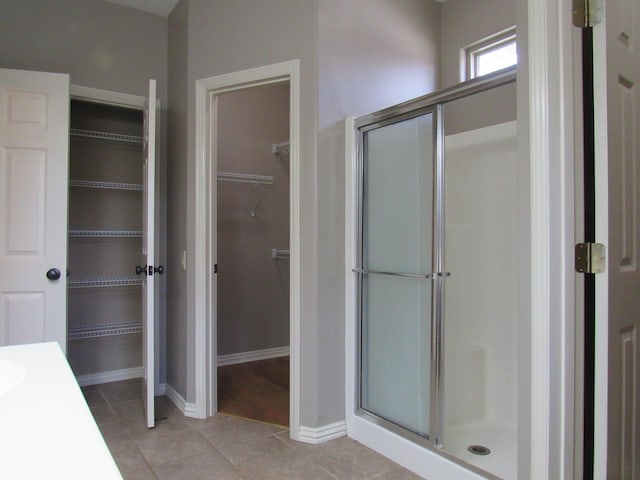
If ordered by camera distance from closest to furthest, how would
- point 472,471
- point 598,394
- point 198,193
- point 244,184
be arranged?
point 598,394, point 472,471, point 198,193, point 244,184

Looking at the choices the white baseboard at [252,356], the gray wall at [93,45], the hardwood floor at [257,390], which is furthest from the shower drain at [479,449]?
the white baseboard at [252,356]

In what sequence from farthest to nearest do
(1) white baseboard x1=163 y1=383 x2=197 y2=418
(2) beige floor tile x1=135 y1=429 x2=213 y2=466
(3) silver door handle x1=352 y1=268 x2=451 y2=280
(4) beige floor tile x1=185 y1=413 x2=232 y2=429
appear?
(1) white baseboard x1=163 y1=383 x2=197 y2=418 → (4) beige floor tile x1=185 y1=413 x2=232 y2=429 → (2) beige floor tile x1=135 y1=429 x2=213 y2=466 → (3) silver door handle x1=352 y1=268 x2=451 y2=280

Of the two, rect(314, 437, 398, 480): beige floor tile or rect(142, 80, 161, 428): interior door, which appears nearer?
rect(314, 437, 398, 480): beige floor tile

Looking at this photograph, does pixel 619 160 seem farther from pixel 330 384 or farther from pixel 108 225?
pixel 108 225

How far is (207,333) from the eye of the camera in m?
2.80

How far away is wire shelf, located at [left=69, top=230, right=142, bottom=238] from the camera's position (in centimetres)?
316

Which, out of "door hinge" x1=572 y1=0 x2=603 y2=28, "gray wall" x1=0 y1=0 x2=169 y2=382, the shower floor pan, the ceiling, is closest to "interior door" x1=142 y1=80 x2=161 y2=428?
"gray wall" x1=0 y1=0 x2=169 y2=382

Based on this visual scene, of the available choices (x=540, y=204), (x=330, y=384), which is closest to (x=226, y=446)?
(x=330, y=384)

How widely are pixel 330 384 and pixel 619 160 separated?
5.86 feet

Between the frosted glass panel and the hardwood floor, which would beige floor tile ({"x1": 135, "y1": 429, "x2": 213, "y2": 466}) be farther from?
the frosted glass panel

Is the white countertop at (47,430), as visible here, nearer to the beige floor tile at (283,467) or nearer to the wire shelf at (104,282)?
the beige floor tile at (283,467)

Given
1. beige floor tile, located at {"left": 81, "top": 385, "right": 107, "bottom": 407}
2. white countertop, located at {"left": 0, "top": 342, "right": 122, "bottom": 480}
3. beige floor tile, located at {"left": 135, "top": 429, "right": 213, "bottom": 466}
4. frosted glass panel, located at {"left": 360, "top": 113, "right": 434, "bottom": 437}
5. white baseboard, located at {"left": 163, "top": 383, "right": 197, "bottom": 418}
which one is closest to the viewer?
white countertop, located at {"left": 0, "top": 342, "right": 122, "bottom": 480}

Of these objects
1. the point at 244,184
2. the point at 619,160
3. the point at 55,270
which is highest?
the point at 244,184

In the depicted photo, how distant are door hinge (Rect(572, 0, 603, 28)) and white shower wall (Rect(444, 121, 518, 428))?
1.25 m
